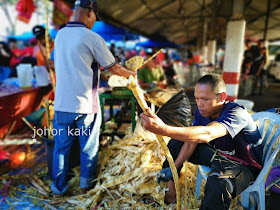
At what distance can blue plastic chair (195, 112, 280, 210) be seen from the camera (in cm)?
187

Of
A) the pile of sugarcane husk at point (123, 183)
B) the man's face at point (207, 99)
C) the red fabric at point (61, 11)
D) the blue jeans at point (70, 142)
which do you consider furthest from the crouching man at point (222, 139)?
the red fabric at point (61, 11)

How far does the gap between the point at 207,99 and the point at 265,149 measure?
34.4 inches

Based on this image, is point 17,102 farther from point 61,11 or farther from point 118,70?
point 61,11

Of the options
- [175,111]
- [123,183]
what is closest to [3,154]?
[123,183]

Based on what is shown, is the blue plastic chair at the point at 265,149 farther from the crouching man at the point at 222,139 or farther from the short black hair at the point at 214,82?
the short black hair at the point at 214,82

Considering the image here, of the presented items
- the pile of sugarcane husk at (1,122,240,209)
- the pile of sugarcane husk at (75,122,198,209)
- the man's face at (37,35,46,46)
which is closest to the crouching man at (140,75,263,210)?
the pile of sugarcane husk at (1,122,240,209)

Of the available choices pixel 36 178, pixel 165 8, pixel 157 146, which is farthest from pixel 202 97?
pixel 165 8

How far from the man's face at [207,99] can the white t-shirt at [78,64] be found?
3.74 ft

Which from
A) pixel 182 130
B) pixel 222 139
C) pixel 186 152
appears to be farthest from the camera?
pixel 186 152

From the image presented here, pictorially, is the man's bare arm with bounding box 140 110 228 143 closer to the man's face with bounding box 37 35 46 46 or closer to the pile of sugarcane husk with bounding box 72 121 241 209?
the pile of sugarcane husk with bounding box 72 121 241 209

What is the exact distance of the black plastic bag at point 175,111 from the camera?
9.90ft

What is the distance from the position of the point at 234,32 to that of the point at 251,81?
4132 mm

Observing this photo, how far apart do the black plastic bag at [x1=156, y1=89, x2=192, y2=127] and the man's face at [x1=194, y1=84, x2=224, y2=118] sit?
1.00m

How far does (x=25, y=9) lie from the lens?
6305 mm
